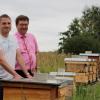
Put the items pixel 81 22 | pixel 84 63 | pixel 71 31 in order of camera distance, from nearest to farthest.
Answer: pixel 84 63 < pixel 71 31 < pixel 81 22

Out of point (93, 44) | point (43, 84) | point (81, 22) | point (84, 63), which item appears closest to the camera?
point (43, 84)

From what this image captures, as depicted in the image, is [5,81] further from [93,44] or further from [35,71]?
[93,44]

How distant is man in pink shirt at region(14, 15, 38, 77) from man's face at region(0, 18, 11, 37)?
33.8 inches

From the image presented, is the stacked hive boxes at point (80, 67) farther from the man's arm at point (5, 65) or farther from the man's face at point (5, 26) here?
the man's arm at point (5, 65)

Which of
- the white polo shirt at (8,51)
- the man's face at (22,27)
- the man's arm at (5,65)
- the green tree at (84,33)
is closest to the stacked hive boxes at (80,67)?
the man's face at (22,27)

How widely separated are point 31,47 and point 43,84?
80.0 inches

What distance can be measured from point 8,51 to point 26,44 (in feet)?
3.79

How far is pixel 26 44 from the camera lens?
22.5ft

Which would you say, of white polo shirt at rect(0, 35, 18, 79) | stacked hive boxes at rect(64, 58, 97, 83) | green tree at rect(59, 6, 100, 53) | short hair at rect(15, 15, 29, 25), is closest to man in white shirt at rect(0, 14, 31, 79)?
white polo shirt at rect(0, 35, 18, 79)

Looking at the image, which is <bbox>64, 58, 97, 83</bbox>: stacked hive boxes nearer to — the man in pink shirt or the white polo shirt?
the man in pink shirt

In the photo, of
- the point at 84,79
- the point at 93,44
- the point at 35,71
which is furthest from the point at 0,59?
the point at 93,44

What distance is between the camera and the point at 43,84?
16.3ft

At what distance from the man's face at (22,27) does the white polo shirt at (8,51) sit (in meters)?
0.84

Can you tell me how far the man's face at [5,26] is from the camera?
18.8ft
